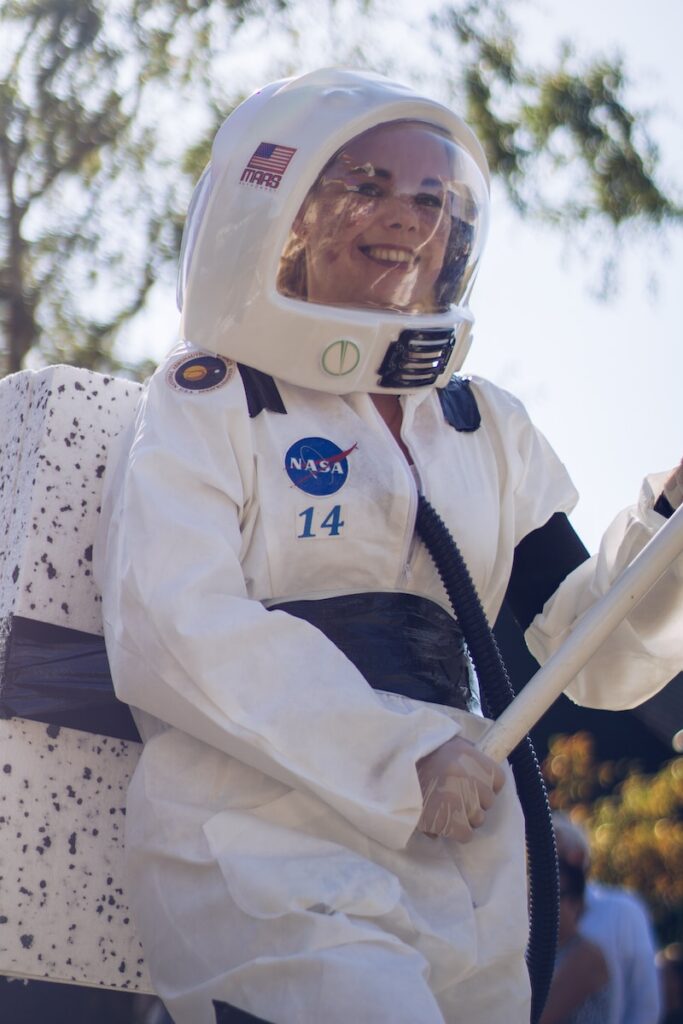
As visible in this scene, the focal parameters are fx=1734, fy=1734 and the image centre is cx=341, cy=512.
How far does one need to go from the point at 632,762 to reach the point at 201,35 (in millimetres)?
5286

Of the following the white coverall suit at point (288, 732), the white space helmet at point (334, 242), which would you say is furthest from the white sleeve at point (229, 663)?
the white space helmet at point (334, 242)

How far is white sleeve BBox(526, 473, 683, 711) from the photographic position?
3.45 meters

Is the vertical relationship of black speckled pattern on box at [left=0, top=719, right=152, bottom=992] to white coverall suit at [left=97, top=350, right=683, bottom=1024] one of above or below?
below

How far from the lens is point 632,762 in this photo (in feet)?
34.3

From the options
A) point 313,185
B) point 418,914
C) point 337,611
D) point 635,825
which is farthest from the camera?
point 635,825

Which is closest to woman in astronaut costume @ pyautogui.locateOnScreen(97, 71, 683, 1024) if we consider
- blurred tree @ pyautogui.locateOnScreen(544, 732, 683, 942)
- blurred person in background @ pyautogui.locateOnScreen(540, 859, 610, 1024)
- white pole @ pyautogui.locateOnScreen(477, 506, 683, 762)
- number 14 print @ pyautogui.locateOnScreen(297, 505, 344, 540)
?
number 14 print @ pyautogui.locateOnScreen(297, 505, 344, 540)

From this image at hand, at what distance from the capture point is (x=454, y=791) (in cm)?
288

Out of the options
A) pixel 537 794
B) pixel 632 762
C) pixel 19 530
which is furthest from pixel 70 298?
pixel 537 794

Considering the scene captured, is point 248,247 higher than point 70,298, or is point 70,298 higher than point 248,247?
point 248,247

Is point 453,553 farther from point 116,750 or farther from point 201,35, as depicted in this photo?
point 201,35

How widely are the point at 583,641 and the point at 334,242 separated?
0.96 meters

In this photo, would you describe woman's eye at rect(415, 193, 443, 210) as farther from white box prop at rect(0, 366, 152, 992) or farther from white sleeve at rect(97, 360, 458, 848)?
white box prop at rect(0, 366, 152, 992)

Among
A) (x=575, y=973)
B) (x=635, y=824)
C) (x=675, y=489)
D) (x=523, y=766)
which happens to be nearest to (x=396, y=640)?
(x=523, y=766)

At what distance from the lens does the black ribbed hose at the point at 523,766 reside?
131 inches
